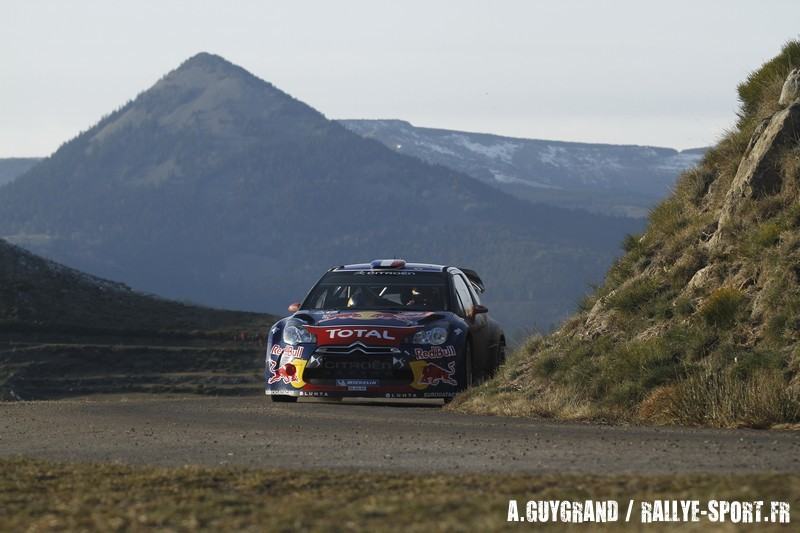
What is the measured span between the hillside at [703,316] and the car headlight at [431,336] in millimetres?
807

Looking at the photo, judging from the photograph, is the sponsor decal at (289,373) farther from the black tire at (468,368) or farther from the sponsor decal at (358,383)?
the black tire at (468,368)

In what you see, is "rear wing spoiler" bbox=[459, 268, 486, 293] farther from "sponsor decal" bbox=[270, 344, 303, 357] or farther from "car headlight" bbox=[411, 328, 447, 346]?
"sponsor decal" bbox=[270, 344, 303, 357]

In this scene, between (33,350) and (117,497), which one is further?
(33,350)


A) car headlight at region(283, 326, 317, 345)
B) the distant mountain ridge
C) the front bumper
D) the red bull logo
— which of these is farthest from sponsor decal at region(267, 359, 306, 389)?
the distant mountain ridge

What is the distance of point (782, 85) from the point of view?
829 inches

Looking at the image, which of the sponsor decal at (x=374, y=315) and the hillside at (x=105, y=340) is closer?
the sponsor decal at (x=374, y=315)

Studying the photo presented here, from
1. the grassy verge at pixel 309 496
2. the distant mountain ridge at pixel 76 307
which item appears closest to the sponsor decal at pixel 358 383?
the grassy verge at pixel 309 496

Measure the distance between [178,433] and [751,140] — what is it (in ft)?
31.5

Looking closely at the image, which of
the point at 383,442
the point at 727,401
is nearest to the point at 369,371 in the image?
the point at 727,401

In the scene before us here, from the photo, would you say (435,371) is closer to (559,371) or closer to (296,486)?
(559,371)

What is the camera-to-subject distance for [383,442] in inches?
482

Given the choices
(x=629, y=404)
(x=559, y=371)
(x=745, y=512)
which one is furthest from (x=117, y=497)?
(x=559, y=371)

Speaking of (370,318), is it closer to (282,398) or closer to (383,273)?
(282,398)

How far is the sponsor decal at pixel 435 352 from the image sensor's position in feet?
56.5
